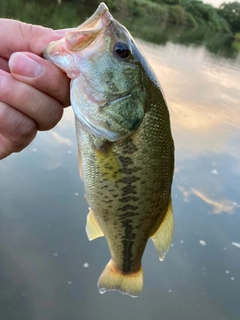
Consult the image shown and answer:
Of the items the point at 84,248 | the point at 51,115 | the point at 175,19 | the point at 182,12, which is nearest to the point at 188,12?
the point at 182,12

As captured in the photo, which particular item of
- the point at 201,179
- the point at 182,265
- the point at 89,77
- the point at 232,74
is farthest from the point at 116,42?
the point at 232,74

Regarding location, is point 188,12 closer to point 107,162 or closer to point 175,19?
point 175,19

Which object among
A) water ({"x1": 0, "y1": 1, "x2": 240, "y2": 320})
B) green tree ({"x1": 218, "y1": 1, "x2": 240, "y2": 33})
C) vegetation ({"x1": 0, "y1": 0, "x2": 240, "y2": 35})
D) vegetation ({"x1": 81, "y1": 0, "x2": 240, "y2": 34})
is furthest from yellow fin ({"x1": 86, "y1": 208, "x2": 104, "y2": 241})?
green tree ({"x1": 218, "y1": 1, "x2": 240, "y2": 33})

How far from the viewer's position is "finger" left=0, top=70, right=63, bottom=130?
54.8 inches

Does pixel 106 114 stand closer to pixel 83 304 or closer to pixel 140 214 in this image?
pixel 140 214

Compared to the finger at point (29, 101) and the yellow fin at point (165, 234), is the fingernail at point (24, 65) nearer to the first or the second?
the finger at point (29, 101)

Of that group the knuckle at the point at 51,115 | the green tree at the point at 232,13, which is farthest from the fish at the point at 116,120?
the green tree at the point at 232,13

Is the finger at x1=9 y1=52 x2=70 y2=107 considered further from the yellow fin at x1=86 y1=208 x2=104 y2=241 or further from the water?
the water

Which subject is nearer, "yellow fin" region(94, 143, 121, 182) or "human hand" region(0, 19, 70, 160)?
"human hand" region(0, 19, 70, 160)

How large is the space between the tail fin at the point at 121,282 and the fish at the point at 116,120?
0.47m

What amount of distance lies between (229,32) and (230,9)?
12.1 meters

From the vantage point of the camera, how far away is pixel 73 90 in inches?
54.3

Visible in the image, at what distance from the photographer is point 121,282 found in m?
1.99

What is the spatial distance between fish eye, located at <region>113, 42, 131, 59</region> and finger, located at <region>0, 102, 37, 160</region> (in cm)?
49
